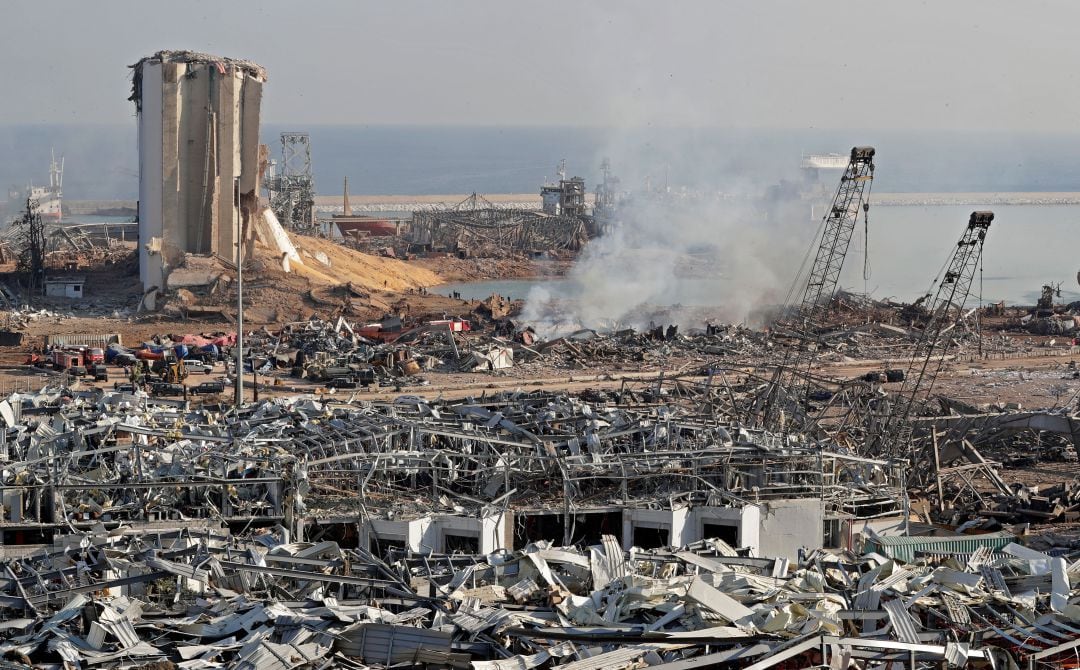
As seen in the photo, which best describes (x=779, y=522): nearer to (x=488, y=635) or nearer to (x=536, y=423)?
(x=536, y=423)

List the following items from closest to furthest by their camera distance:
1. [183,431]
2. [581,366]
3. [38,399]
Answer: [183,431] → [38,399] → [581,366]

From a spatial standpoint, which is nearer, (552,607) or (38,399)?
(552,607)

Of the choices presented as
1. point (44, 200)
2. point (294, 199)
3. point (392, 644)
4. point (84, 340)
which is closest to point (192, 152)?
point (84, 340)

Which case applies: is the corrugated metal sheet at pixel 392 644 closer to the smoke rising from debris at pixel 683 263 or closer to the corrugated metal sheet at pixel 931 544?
the corrugated metal sheet at pixel 931 544

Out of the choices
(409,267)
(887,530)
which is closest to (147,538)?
(887,530)

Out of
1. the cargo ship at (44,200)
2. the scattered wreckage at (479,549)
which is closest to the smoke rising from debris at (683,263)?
the scattered wreckage at (479,549)

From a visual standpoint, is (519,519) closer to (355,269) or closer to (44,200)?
(355,269)

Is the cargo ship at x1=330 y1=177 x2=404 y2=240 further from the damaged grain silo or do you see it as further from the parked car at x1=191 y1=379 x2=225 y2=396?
the parked car at x1=191 y1=379 x2=225 y2=396
